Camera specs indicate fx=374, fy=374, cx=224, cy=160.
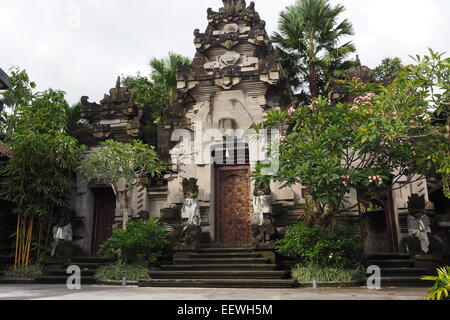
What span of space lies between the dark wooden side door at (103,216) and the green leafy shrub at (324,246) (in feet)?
23.2

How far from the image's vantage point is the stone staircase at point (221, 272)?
27.3 ft

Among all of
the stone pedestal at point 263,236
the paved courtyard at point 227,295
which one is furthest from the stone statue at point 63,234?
the stone pedestal at point 263,236

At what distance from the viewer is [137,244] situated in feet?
32.3

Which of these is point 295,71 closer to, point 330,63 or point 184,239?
point 330,63

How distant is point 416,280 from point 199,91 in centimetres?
859

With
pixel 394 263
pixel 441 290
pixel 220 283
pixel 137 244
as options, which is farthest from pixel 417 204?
pixel 137 244

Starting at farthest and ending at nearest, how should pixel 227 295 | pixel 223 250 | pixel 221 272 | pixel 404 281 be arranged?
pixel 223 250 < pixel 221 272 < pixel 404 281 < pixel 227 295

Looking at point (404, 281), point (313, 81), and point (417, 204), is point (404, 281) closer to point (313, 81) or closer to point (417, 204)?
point (417, 204)

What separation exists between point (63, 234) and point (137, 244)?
3550mm

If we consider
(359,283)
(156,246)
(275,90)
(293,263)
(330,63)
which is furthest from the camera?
(330,63)

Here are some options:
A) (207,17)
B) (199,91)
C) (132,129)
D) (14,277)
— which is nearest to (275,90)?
(199,91)

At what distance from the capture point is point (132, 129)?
13.3 metres

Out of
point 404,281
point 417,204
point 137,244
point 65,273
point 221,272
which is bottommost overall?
point 404,281

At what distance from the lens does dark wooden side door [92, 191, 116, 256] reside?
13.5 meters
